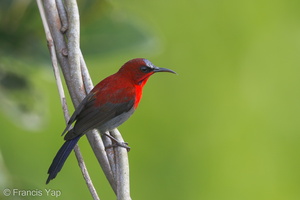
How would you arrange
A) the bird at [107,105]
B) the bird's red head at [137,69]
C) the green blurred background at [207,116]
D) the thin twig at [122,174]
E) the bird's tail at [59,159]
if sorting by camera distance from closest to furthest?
the thin twig at [122,174]
the bird's tail at [59,159]
the bird at [107,105]
the bird's red head at [137,69]
the green blurred background at [207,116]

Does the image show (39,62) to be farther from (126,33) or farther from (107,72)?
(107,72)

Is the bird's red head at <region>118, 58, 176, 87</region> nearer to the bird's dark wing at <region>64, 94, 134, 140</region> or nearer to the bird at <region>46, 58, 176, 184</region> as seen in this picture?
the bird at <region>46, 58, 176, 184</region>

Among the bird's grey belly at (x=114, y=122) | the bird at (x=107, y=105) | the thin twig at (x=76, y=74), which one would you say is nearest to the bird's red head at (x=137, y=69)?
the bird at (x=107, y=105)

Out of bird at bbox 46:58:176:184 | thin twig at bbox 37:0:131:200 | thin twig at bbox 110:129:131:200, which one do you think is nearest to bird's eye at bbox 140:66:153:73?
bird at bbox 46:58:176:184

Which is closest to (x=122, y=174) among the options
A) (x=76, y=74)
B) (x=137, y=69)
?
(x=76, y=74)

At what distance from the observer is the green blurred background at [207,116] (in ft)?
15.3

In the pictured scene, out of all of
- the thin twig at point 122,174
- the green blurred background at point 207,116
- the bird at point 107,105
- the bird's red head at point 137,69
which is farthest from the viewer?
the green blurred background at point 207,116

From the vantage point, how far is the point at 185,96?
538 cm

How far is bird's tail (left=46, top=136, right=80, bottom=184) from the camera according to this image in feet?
8.59

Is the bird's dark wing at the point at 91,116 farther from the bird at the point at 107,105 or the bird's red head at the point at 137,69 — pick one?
the bird's red head at the point at 137,69

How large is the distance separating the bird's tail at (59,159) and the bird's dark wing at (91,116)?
3cm

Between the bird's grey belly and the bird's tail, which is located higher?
the bird's grey belly

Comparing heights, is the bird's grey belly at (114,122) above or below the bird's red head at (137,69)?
below

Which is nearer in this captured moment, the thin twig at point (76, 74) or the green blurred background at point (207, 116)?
the thin twig at point (76, 74)
